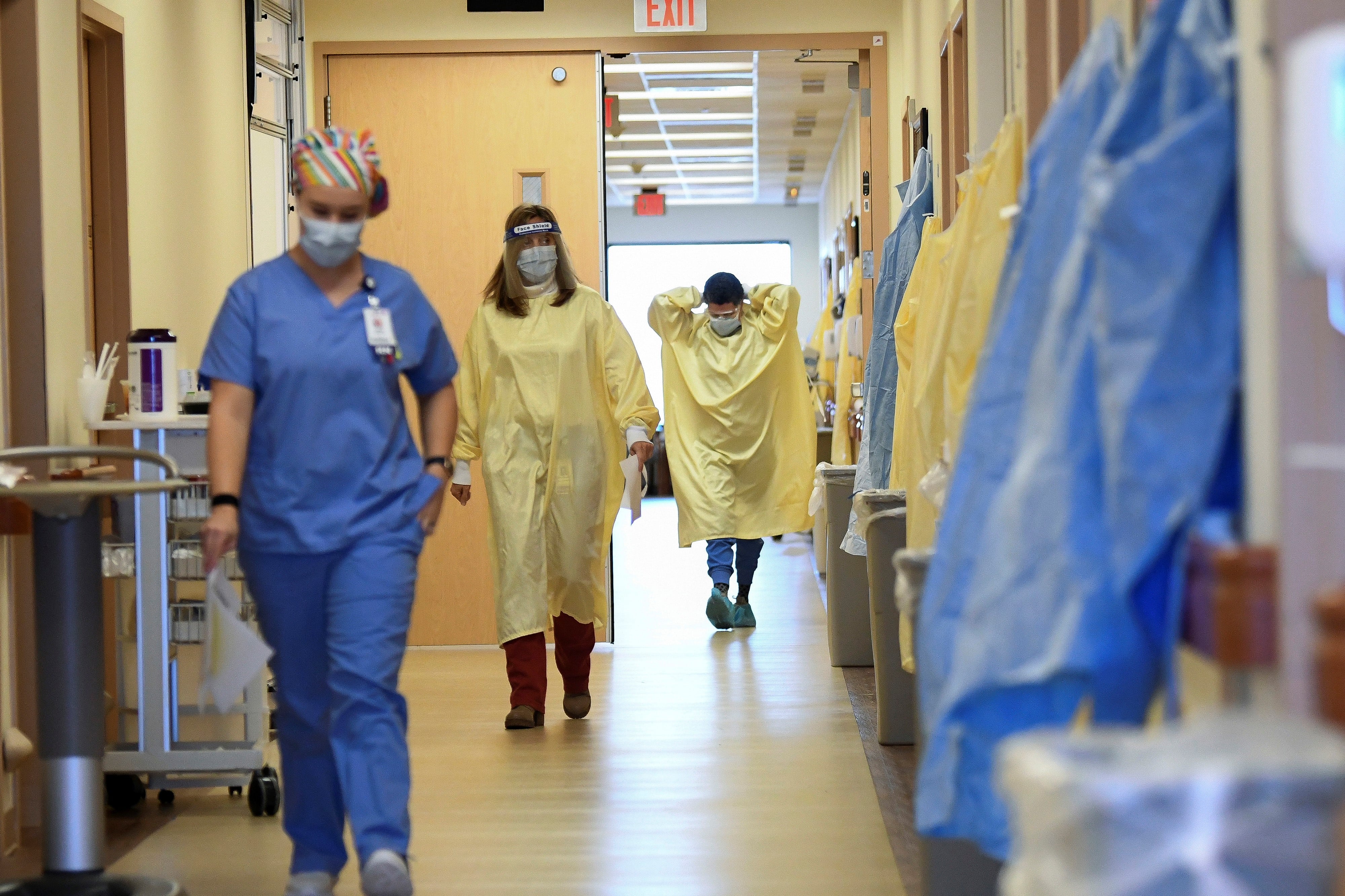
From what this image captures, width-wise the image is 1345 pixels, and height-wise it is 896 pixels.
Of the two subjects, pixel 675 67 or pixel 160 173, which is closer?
pixel 160 173

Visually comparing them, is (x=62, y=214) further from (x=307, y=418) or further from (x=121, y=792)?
(x=121, y=792)

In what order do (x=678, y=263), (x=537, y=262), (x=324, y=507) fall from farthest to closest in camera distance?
(x=678, y=263) < (x=537, y=262) < (x=324, y=507)

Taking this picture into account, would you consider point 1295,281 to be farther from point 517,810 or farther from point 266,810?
point 266,810

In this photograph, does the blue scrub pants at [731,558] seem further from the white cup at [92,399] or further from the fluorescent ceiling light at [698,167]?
the fluorescent ceiling light at [698,167]

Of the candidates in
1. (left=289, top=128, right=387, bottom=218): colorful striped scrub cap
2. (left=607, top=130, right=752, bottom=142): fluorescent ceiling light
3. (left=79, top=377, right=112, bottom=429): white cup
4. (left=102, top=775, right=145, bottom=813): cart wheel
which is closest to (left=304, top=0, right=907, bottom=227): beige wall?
(left=79, top=377, right=112, bottom=429): white cup

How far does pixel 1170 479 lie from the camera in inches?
57.9

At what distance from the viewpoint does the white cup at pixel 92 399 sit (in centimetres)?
Answer: 330

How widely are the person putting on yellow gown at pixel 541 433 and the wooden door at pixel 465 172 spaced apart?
4.33ft

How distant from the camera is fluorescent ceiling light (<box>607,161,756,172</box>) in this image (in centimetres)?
1271

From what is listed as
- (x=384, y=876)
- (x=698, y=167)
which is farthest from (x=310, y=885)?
(x=698, y=167)

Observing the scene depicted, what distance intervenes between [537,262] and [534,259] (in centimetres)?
1

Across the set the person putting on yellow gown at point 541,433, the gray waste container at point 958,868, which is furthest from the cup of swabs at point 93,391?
the gray waste container at point 958,868

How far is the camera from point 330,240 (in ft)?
8.25

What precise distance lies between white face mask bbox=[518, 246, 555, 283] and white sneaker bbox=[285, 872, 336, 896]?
Result: 2101mm
